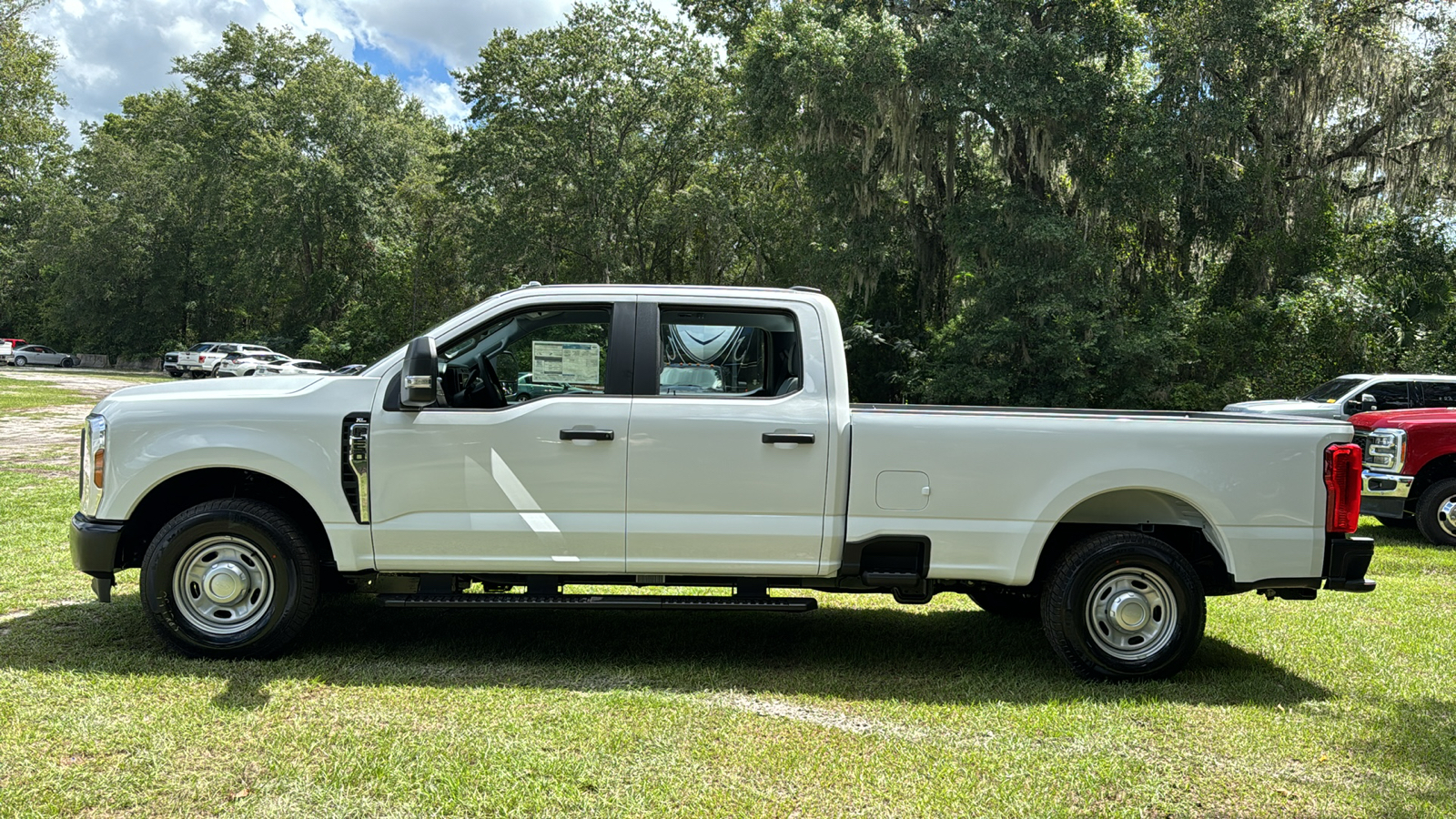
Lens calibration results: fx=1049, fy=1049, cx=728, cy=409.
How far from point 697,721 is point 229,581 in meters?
2.55

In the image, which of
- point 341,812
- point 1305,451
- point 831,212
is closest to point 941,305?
point 831,212

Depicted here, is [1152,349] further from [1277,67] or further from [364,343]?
[364,343]

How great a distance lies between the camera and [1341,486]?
5.25 metres

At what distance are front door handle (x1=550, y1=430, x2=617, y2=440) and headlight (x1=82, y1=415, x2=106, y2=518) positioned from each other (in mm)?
2370

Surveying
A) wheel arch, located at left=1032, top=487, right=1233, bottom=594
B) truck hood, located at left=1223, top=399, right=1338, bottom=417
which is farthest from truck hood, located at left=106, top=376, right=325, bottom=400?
truck hood, located at left=1223, top=399, right=1338, bottom=417

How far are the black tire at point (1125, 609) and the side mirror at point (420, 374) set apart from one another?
3.30 metres

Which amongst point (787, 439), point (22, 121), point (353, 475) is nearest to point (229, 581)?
point (353, 475)

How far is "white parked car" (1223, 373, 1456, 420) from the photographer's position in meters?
13.3

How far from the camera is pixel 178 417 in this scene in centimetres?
534

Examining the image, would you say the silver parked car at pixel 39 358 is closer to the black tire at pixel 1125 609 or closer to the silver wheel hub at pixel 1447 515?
the silver wheel hub at pixel 1447 515

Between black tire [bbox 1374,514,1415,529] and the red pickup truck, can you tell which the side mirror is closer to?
the red pickup truck

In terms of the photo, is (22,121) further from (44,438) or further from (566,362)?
(566,362)

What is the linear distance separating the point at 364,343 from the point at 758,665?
46.9m

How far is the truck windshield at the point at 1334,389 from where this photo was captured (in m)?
14.2
